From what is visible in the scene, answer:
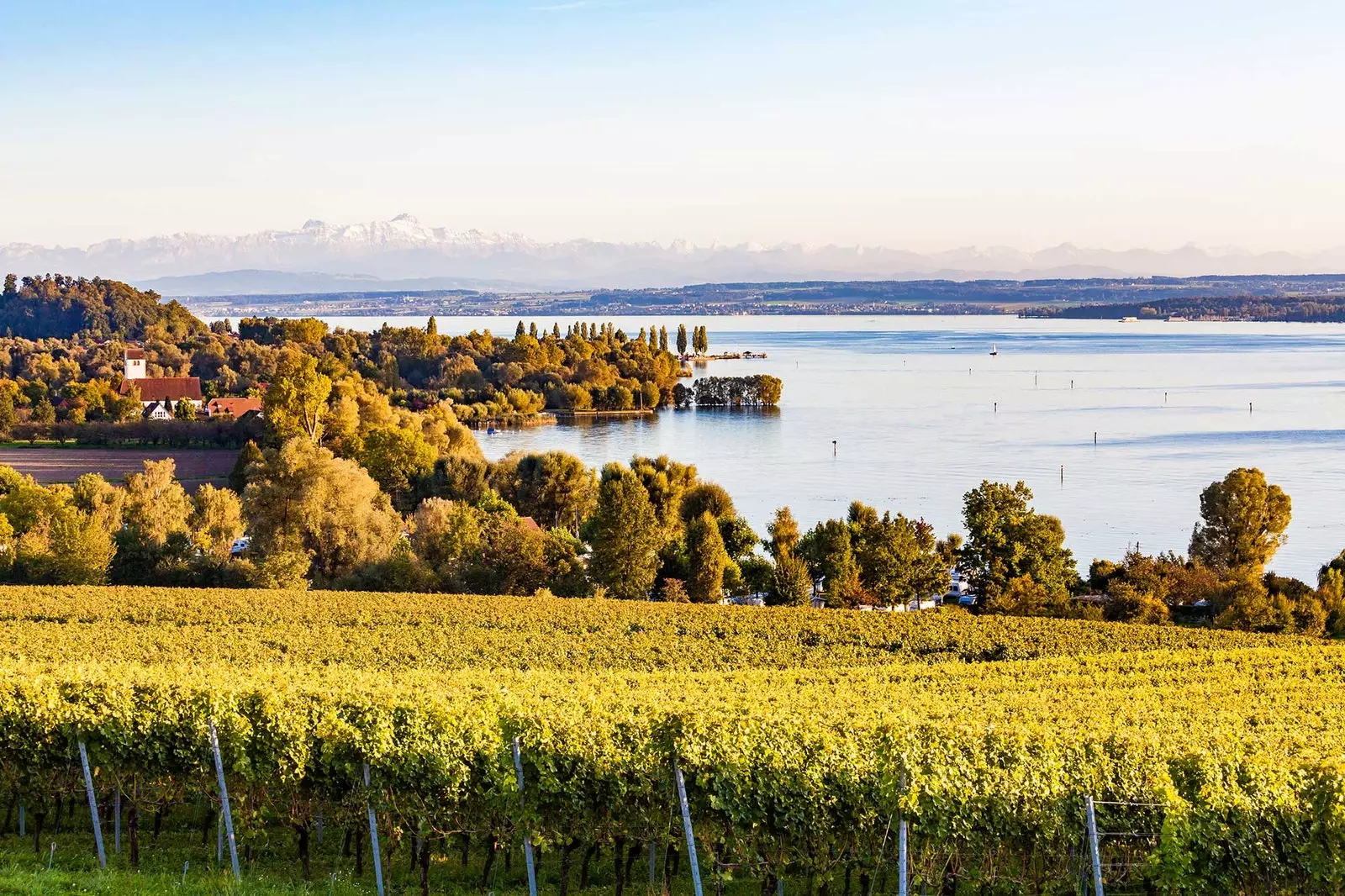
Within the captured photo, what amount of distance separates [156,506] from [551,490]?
582 inches

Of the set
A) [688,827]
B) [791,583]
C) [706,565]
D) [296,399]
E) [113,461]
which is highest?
[296,399]

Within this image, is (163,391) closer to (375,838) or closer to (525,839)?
(375,838)

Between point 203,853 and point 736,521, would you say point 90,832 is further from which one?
point 736,521

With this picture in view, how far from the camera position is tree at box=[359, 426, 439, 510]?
5303cm

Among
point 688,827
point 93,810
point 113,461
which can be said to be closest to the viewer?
point 688,827

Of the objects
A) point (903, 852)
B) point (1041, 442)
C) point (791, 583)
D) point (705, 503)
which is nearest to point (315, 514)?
point (791, 583)

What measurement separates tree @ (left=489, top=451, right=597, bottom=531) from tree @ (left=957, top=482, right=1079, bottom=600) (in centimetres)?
1645

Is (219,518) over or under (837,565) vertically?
over

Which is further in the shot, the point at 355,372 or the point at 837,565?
the point at 355,372

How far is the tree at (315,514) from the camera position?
3806 cm

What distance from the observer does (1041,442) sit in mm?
78938

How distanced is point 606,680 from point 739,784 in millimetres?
7315

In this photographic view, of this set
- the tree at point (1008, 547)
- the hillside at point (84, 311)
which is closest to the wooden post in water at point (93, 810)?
the tree at point (1008, 547)

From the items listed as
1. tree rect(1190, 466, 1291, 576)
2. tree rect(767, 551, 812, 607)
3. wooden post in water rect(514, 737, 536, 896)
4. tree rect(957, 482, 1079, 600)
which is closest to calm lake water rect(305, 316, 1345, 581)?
tree rect(1190, 466, 1291, 576)
